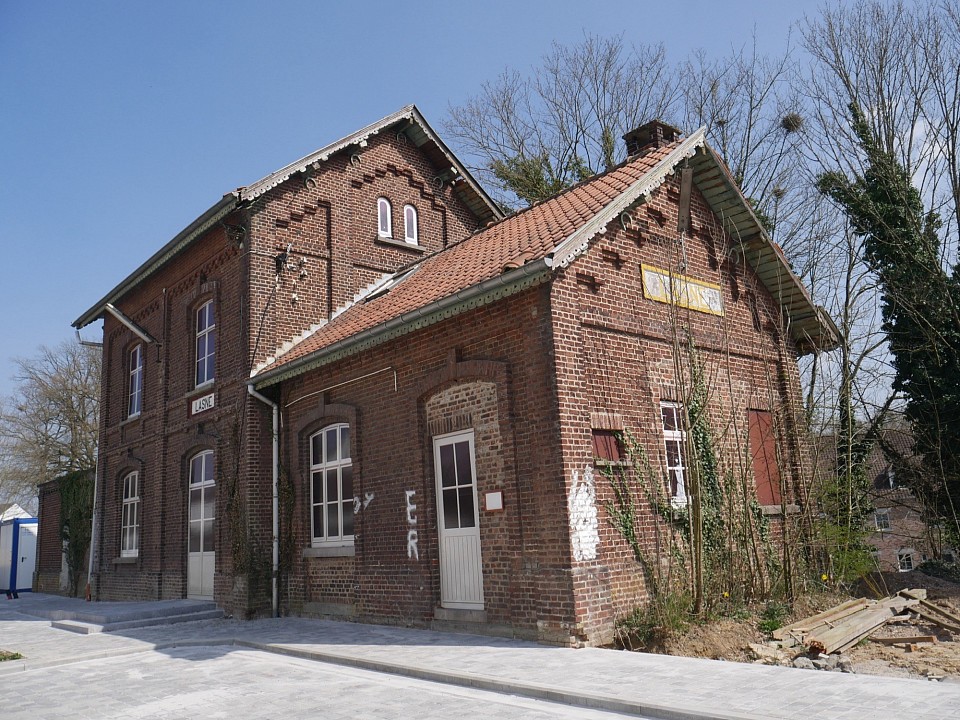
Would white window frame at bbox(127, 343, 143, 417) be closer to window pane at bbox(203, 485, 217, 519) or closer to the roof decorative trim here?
window pane at bbox(203, 485, 217, 519)

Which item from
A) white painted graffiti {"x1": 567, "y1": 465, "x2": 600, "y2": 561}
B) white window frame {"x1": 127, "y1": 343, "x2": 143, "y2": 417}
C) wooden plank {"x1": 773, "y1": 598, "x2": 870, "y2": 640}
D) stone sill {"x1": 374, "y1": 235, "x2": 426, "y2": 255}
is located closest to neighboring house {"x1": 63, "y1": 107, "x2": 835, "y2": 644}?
white painted graffiti {"x1": 567, "y1": 465, "x2": 600, "y2": 561}

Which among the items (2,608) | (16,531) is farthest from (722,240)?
(16,531)

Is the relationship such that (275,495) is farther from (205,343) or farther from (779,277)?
(779,277)

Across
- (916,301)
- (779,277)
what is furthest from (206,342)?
(916,301)

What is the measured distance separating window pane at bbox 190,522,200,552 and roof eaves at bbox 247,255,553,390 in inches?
161

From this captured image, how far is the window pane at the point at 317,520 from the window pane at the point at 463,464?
11.8ft

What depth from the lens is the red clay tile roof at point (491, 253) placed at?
10.2 meters

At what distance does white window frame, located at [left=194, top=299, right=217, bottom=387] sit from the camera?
15.5 metres

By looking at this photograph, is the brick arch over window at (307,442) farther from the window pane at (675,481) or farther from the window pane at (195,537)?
the window pane at (675,481)

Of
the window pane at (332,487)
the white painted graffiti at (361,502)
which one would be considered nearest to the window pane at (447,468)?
the white painted graffiti at (361,502)

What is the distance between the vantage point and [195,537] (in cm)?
1536

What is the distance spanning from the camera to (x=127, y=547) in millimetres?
18188

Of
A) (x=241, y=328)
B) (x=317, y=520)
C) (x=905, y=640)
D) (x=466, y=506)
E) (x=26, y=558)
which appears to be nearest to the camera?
(x=905, y=640)

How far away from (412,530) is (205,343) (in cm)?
753
